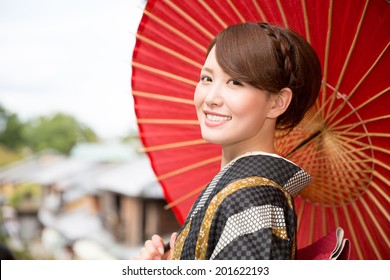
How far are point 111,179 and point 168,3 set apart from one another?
44.7 feet

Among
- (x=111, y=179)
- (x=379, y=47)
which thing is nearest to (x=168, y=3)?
(x=379, y=47)

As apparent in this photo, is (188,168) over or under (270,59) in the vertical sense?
under

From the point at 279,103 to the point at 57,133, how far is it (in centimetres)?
3231

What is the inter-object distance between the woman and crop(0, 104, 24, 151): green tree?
34786mm

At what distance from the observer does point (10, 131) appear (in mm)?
34406

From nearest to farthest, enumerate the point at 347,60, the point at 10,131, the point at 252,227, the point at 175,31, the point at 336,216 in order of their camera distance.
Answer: the point at 252,227, the point at 347,60, the point at 336,216, the point at 175,31, the point at 10,131

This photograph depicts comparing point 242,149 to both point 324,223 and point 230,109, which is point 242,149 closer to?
point 230,109

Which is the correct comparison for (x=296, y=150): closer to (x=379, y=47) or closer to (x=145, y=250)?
(x=379, y=47)

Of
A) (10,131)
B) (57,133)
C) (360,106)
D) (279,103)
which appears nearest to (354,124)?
(360,106)

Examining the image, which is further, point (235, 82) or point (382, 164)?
point (382, 164)

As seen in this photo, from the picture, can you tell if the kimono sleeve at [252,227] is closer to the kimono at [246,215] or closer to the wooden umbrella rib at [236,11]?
the kimono at [246,215]

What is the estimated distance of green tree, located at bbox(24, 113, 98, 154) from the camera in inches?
1244

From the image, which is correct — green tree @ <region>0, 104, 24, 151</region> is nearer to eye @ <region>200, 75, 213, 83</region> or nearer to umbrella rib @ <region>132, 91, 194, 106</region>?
umbrella rib @ <region>132, 91, 194, 106</region>

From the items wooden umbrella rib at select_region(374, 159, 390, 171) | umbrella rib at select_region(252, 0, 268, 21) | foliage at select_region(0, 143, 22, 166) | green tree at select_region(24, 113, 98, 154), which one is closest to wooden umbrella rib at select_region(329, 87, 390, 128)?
wooden umbrella rib at select_region(374, 159, 390, 171)
